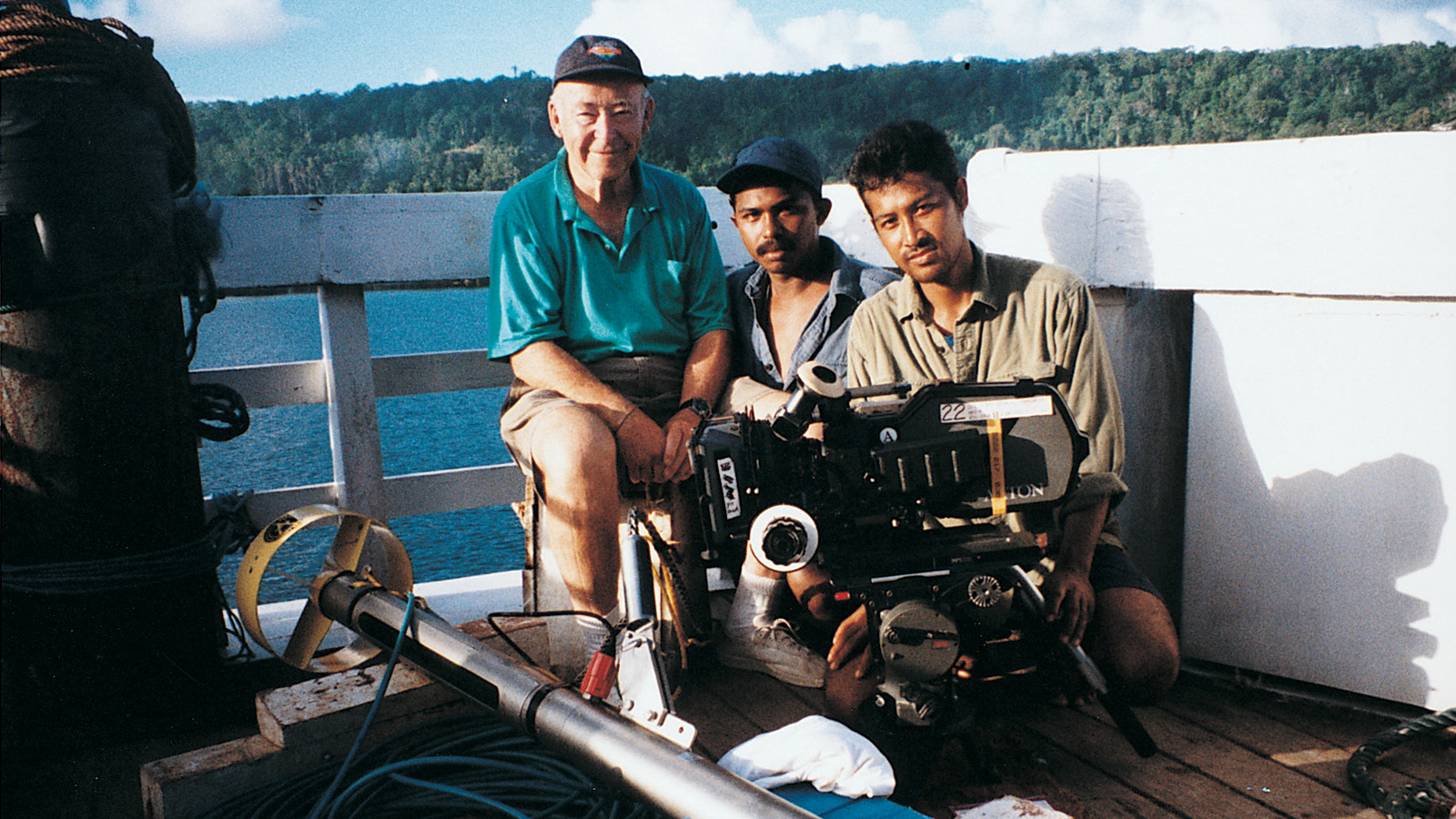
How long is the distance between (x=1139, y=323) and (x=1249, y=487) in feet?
1.74

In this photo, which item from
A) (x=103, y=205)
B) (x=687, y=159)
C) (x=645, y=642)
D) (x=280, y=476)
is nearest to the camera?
(x=645, y=642)

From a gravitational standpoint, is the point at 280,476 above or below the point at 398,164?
below

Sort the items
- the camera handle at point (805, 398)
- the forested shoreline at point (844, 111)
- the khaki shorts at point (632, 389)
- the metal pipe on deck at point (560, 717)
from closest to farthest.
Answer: the metal pipe on deck at point (560, 717) → the camera handle at point (805, 398) → the khaki shorts at point (632, 389) → the forested shoreline at point (844, 111)

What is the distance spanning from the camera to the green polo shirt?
2.48 metres

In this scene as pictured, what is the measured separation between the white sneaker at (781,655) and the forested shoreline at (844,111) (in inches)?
49.1

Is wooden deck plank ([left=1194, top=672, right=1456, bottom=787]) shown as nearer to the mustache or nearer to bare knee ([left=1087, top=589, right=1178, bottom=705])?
bare knee ([left=1087, top=589, right=1178, bottom=705])

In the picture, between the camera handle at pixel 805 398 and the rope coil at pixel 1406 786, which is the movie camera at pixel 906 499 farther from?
the rope coil at pixel 1406 786

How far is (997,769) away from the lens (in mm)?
1844

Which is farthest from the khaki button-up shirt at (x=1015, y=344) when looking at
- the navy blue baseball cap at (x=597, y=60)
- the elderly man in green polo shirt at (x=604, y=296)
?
the navy blue baseball cap at (x=597, y=60)

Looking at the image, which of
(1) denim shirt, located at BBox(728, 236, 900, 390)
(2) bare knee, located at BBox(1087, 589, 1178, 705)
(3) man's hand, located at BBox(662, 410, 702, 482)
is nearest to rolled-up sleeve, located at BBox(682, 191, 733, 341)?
(1) denim shirt, located at BBox(728, 236, 900, 390)

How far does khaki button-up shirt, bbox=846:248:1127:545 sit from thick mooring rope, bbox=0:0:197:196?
174 cm

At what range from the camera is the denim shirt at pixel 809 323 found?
2639 mm

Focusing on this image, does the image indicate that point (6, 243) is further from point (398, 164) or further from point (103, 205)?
point (398, 164)

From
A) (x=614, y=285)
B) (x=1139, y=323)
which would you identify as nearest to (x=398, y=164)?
(x=614, y=285)
